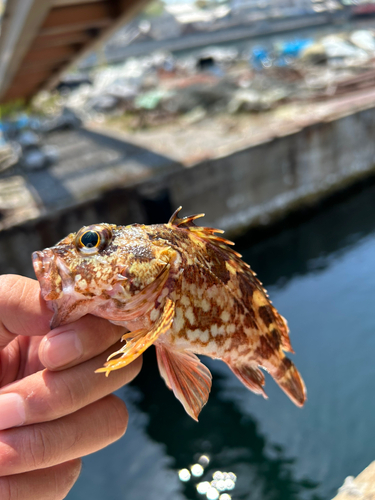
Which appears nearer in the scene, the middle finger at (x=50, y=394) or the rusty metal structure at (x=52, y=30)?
the middle finger at (x=50, y=394)

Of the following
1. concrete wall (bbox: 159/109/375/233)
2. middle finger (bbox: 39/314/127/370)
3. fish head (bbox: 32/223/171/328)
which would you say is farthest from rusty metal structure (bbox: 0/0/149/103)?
middle finger (bbox: 39/314/127/370)

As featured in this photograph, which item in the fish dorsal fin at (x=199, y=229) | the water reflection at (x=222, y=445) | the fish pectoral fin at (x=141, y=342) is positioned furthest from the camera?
the water reflection at (x=222, y=445)

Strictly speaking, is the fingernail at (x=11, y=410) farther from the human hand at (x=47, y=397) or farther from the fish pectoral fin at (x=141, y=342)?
the fish pectoral fin at (x=141, y=342)

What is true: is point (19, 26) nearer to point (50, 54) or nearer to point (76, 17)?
point (76, 17)

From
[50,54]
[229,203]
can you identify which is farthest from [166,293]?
[50,54]

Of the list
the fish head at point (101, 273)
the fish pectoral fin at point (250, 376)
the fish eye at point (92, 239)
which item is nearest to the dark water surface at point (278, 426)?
the fish pectoral fin at point (250, 376)

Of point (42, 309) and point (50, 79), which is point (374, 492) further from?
point (50, 79)
